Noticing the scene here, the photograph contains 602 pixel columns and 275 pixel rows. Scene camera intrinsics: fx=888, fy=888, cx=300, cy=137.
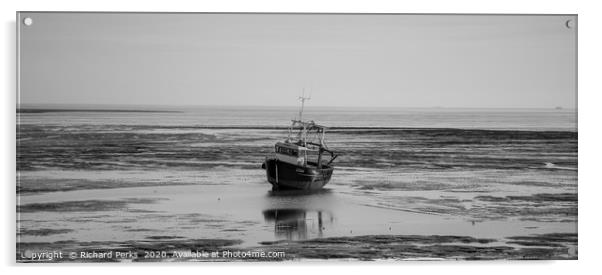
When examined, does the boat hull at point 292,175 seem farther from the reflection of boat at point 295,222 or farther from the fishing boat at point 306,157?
the reflection of boat at point 295,222

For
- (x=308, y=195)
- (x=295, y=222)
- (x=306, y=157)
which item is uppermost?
(x=306, y=157)

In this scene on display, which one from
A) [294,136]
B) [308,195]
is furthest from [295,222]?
[294,136]

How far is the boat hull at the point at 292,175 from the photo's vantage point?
16.8ft

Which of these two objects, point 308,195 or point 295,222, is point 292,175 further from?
point 295,222

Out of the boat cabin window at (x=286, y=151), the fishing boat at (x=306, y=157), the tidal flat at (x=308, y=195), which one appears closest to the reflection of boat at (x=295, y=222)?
the tidal flat at (x=308, y=195)

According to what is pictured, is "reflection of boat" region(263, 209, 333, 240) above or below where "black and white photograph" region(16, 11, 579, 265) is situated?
below

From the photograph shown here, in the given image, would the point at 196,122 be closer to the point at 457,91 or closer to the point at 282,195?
the point at 282,195

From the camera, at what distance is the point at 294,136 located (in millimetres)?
5125

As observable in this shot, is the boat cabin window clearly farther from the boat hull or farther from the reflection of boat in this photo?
the reflection of boat

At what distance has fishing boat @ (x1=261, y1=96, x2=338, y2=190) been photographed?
5.09 metres

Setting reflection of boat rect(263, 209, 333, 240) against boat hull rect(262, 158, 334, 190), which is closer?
reflection of boat rect(263, 209, 333, 240)

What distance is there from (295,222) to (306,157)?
41cm

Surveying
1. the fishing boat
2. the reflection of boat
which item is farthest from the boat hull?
the reflection of boat
